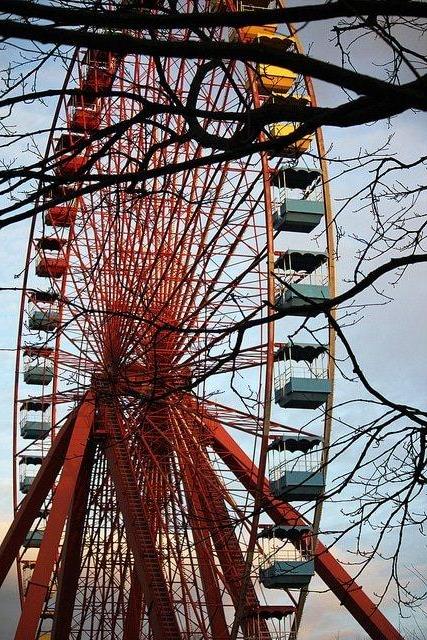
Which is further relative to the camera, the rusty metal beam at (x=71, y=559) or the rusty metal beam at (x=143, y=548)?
the rusty metal beam at (x=71, y=559)

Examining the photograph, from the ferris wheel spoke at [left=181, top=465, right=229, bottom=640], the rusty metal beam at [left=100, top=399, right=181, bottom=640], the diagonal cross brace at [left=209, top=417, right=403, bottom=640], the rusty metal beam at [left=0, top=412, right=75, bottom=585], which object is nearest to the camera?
the rusty metal beam at [left=100, top=399, right=181, bottom=640]

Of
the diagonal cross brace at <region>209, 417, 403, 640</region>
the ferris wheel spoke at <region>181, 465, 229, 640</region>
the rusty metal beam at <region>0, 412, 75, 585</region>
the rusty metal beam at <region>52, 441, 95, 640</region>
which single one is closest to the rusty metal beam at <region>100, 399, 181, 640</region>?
the ferris wheel spoke at <region>181, 465, 229, 640</region>

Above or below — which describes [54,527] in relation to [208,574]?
above

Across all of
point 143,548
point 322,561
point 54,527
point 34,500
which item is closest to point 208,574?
point 143,548

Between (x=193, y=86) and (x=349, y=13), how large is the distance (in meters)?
1.20

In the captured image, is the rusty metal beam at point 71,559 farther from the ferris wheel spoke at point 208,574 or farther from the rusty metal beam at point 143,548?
the ferris wheel spoke at point 208,574

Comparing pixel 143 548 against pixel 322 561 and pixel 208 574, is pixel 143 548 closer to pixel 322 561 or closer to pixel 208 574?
pixel 208 574

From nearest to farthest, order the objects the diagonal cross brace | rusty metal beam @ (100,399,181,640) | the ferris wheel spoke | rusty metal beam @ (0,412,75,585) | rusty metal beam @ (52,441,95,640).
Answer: rusty metal beam @ (100,399,181,640)
the ferris wheel spoke
the diagonal cross brace
rusty metal beam @ (52,441,95,640)
rusty metal beam @ (0,412,75,585)

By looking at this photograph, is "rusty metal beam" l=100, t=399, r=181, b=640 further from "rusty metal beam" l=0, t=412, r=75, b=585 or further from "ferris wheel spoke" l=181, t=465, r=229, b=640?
"rusty metal beam" l=0, t=412, r=75, b=585

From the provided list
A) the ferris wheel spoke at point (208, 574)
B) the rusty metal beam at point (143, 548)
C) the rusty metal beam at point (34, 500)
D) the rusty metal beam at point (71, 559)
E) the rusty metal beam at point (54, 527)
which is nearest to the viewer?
the rusty metal beam at point (143, 548)

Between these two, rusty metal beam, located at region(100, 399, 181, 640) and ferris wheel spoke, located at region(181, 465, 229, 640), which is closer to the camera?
rusty metal beam, located at region(100, 399, 181, 640)

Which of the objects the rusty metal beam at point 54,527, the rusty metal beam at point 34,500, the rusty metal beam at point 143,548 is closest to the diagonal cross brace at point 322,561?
the rusty metal beam at point 143,548

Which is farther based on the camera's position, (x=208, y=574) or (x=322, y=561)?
(x=322, y=561)

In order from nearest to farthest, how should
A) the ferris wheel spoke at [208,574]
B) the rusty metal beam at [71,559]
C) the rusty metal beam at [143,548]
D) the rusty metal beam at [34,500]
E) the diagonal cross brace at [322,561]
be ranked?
the rusty metal beam at [143,548]
the ferris wheel spoke at [208,574]
the diagonal cross brace at [322,561]
the rusty metal beam at [71,559]
the rusty metal beam at [34,500]
